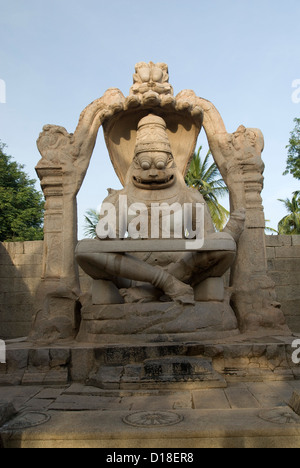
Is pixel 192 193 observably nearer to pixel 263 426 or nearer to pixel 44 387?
pixel 44 387

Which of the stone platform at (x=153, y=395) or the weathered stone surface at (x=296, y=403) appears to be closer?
the stone platform at (x=153, y=395)

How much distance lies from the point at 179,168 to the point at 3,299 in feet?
14.4

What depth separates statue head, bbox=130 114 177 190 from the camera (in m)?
5.84

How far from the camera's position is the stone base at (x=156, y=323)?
4590 mm

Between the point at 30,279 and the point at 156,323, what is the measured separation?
4425mm

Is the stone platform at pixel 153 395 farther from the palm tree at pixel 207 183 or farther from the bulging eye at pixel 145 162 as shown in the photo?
the palm tree at pixel 207 183

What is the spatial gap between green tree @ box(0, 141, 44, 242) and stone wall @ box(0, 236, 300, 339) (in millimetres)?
8443

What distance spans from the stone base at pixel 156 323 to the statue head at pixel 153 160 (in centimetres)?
189

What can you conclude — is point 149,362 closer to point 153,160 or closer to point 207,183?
point 153,160

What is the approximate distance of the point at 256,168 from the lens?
19.7 feet

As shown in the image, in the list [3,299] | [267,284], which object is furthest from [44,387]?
[3,299]

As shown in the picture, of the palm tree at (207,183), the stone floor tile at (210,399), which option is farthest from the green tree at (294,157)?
the stone floor tile at (210,399)
